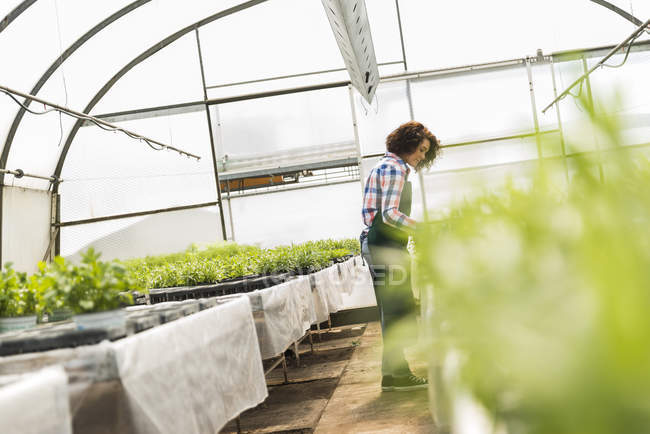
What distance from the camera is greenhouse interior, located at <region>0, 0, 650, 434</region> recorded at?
338 mm

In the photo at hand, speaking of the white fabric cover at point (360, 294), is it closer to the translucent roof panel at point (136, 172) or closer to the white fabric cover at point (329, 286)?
the white fabric cover at point (329, 286)

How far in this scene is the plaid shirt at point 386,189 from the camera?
10.2ft

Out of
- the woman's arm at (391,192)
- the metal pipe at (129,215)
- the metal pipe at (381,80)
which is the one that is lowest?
the woman's arm at (391,192)

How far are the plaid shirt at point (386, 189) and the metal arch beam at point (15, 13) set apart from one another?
5.04 meters

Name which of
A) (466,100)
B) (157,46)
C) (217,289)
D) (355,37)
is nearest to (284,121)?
(157,46)

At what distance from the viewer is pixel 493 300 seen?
36cm

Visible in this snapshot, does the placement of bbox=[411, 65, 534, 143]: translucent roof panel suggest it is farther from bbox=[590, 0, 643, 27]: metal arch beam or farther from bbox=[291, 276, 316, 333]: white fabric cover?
bbox=[291, 276, 316, 333]: white fabric cover

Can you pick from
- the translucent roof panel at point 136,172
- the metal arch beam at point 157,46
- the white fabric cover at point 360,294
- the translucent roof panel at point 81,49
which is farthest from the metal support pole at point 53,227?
the white fabric cover at point 360,294

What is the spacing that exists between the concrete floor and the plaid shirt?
666 millimetres

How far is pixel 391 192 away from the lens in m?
3.14

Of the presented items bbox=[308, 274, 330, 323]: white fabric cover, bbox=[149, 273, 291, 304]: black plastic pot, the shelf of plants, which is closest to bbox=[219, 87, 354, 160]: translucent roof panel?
bbox=[308, 274, 330, 323]: white fabric cover

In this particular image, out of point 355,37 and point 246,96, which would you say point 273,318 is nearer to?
point 355,37

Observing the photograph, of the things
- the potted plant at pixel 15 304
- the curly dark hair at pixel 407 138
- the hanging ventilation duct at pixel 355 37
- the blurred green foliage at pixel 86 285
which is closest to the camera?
the blurred green foliage at pixel 86 285

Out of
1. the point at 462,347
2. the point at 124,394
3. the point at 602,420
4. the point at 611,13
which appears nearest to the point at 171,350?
the point at 124,394
